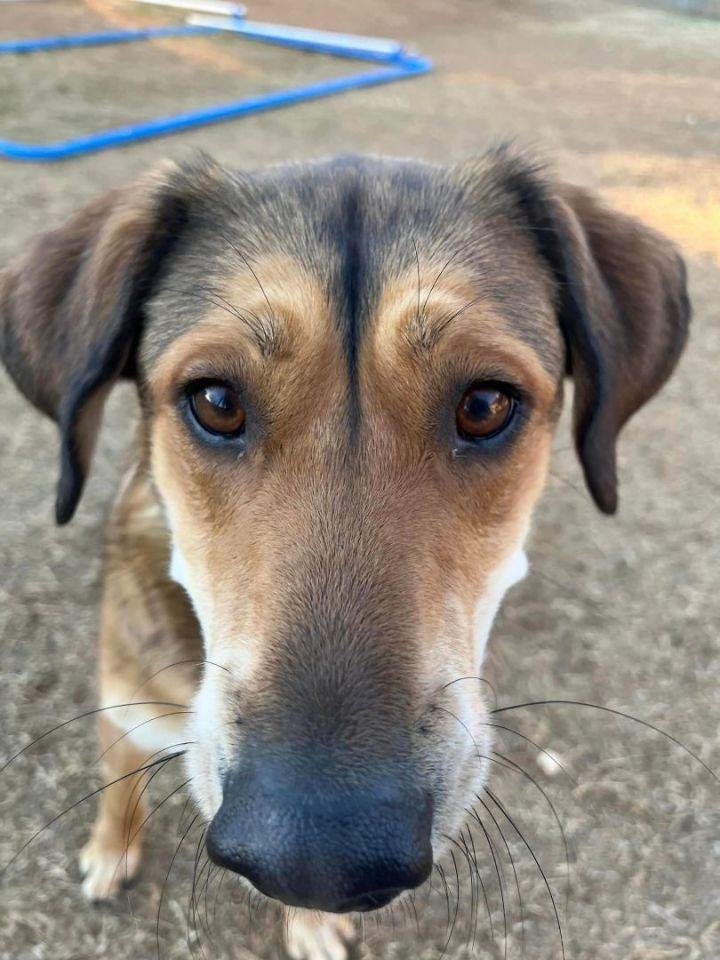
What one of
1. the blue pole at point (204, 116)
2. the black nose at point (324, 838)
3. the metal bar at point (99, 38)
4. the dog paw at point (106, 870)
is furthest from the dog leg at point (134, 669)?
the metal bar at point (99, 38)

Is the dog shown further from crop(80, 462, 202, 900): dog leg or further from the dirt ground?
the dirt ground

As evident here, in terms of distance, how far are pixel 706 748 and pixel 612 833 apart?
0.64 metres

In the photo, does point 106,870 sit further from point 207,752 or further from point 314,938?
point 207,752

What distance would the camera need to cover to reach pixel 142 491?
115 inches

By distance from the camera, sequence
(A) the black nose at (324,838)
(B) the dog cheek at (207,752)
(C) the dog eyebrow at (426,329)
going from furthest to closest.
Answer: (C) the dog eyebrow at (426,329)
(B) the dog cheek at (207,752)
(A) the black nose at (324,838)

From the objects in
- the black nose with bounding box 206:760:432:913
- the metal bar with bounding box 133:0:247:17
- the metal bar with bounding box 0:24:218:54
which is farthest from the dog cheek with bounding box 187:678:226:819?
the metal bar with bounding box 133:0:247:17

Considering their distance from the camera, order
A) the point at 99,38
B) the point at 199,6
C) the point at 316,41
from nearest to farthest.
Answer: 1. the point at 99,38
2. the point at 316,41
3. the point at 199,6

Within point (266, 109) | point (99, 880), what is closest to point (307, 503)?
point (99, 880)

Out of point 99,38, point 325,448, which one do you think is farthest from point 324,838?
point 99,38

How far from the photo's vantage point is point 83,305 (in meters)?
2.55

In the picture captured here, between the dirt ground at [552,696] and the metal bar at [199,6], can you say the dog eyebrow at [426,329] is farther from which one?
the metal bar at [199,6]

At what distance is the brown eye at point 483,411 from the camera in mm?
2250

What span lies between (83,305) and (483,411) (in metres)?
1.24

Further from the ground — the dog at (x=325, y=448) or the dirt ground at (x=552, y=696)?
the dog at (x=325, y=448)
